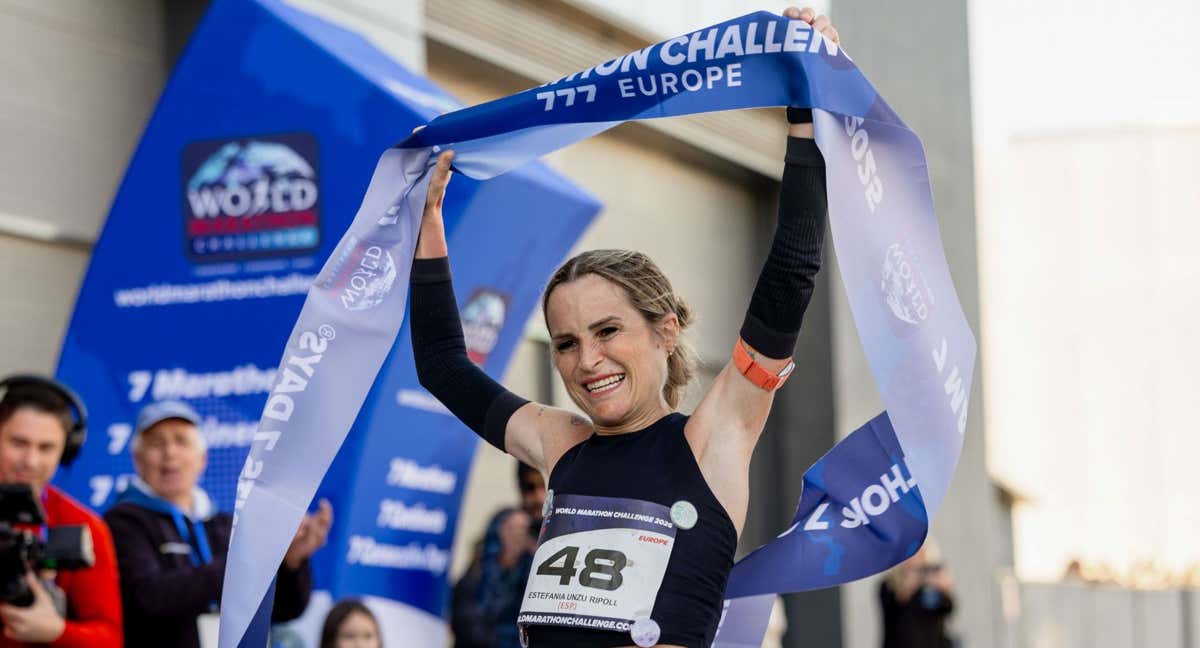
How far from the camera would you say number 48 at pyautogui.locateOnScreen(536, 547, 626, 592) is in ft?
10.9

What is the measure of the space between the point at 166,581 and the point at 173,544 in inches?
11.1

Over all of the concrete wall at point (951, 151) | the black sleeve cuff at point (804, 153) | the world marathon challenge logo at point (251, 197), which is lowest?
the black sleeve cuff at point (804, 153)

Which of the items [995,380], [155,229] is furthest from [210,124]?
[995,380]

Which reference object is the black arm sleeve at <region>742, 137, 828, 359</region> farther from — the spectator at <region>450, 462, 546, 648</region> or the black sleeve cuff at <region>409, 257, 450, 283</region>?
the spectator at <region>450, 462, 546, 648</region>

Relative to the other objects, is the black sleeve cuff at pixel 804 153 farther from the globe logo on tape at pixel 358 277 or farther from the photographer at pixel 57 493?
the photographer at pixel 57 493

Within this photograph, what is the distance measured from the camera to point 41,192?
818 centimetres

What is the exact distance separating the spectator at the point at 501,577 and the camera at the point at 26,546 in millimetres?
2336

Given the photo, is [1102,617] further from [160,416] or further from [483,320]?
[160,416]

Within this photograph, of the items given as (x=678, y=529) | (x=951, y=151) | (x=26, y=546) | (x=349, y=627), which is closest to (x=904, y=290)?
(x=678, y=529)

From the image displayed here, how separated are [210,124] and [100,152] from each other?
1606 millimetres

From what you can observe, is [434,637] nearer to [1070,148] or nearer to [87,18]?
[87,18]

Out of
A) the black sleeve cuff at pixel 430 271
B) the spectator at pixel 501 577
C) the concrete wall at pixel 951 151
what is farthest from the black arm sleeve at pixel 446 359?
the concrete wall at pixel 951 151

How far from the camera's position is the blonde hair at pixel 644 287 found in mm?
3531

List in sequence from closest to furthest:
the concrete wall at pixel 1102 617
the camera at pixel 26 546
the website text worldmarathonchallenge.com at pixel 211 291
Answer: the camera at pixel 26 546
the website text worldmarathonchallenge.com at pixel 211 291
the concrete wall at pixel 1102 617
